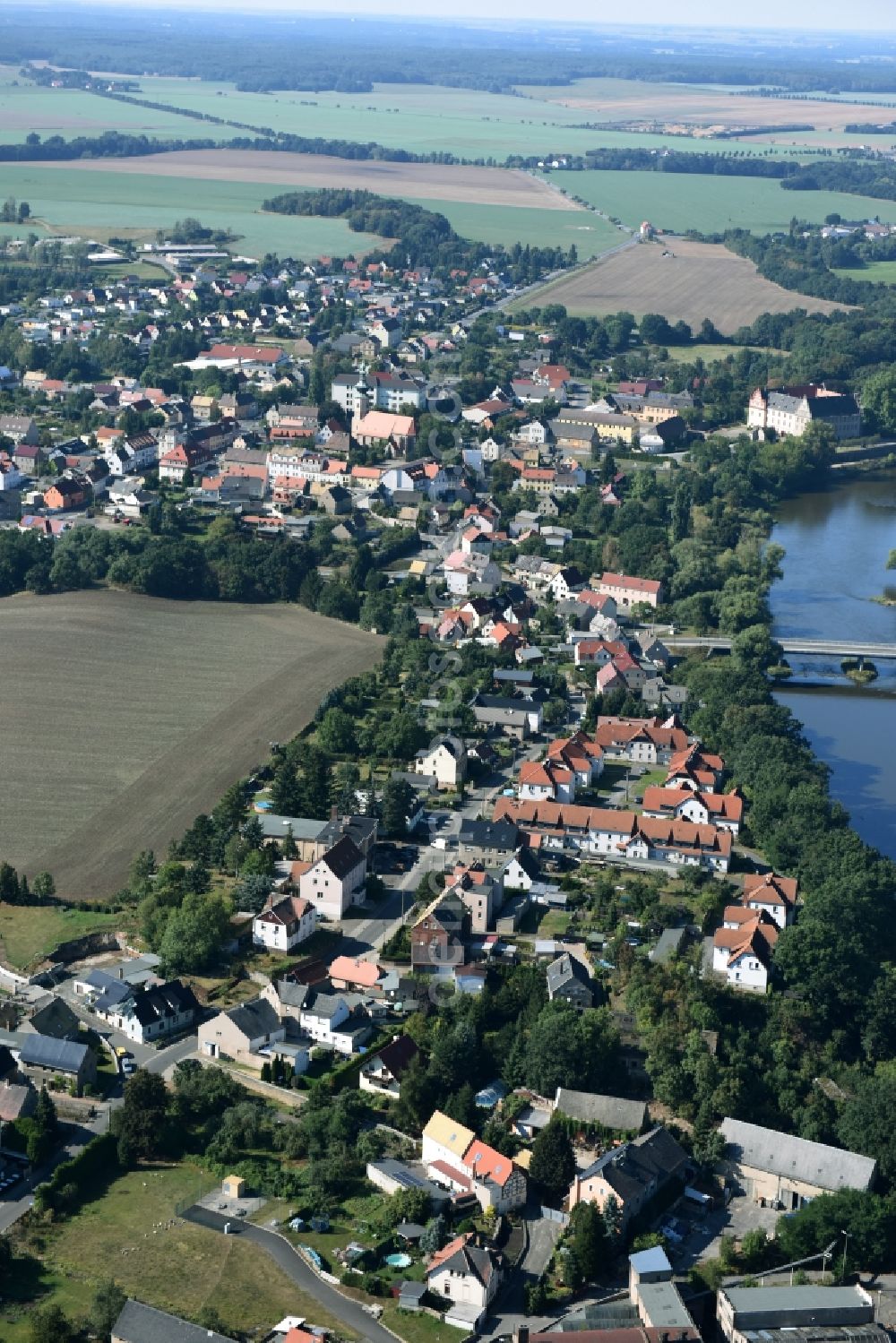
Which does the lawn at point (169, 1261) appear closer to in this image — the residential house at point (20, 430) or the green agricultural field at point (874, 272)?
the residential house at point (20, 430)

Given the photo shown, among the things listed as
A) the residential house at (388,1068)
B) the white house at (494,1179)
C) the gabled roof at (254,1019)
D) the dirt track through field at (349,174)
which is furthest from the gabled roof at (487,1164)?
the dirt track through field at (349,174)

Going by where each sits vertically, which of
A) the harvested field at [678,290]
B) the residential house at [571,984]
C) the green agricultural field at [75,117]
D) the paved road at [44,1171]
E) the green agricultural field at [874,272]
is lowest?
the paved road at [44,1171]

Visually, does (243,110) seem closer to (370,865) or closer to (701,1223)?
(370,865)

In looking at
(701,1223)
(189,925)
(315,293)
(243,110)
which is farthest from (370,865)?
(243,110)

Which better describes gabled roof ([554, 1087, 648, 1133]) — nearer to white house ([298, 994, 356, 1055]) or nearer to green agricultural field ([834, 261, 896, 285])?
white house ([298, 994, 356, 1055])

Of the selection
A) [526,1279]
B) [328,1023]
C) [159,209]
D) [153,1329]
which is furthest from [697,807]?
[159,209]

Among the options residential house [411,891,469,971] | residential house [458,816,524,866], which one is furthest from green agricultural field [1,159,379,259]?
residential house [411,891,469,971]

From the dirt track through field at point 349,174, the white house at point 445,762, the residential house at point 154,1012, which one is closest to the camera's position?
the residential house at point 154,1012
